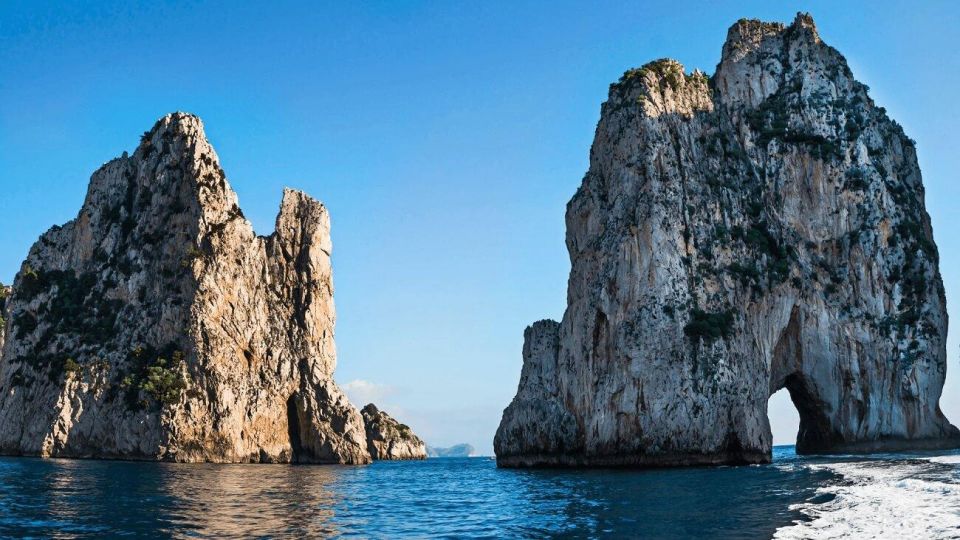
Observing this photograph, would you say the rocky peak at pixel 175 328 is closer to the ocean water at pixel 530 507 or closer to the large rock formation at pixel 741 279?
the large rock formation at pixel 741 279

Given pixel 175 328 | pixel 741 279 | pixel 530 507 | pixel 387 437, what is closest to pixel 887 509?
pixel 530 507

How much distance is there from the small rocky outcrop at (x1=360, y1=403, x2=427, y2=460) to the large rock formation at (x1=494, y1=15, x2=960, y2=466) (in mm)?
60085

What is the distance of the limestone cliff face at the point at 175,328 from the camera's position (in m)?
84.6

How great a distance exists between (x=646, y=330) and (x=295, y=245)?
61.5 metres

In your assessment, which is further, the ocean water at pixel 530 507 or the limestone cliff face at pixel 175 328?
the limestone cliff face at pixel 175 328

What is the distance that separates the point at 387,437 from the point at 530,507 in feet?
344

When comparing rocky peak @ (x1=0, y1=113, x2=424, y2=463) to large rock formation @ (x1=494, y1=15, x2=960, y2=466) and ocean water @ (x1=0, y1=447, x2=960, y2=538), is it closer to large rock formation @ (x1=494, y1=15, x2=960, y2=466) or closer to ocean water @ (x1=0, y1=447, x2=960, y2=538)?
large rock formation @ (x1=494, y1=15, x2=960, y2=466)

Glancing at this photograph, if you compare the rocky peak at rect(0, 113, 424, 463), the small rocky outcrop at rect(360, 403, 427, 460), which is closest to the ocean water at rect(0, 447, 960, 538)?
the rocky peak at rect(0, 113, 424, 463)

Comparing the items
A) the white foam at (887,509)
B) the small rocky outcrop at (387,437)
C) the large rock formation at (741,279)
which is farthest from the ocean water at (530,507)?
the small rocky outcrop at (387,437)

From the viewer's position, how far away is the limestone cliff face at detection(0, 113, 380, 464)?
3332 inches

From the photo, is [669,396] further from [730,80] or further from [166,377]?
[166,377]

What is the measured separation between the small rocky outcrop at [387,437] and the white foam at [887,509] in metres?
104

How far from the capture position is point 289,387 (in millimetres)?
96688

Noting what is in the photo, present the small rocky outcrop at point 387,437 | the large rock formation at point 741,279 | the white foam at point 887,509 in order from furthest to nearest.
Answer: the small rocky outcrop at point 387,437, the large rock formation at point 741,279, the white foam at point 887,509
